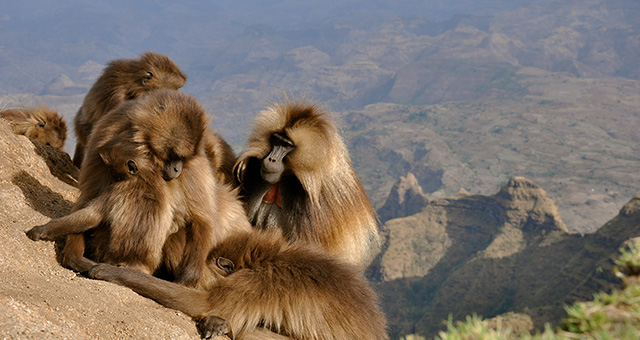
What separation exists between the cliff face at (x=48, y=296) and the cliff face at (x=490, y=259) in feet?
181

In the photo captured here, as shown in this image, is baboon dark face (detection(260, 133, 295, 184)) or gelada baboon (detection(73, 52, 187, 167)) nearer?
baboon dark face (detection(260, 133, 295, 184))

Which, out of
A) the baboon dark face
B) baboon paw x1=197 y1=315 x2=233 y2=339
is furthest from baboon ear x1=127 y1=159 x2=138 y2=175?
the baboon dark face

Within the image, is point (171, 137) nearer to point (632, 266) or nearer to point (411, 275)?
point (632, 266)

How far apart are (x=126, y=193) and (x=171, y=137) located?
0.63 m

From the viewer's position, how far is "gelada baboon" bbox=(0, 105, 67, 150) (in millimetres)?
8680

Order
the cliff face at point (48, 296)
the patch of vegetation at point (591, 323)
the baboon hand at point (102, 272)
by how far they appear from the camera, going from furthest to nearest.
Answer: the baboon hand at point (102, 272) < the cliff face at point (48, 296) < the patch of vegetation at point (591, 323)

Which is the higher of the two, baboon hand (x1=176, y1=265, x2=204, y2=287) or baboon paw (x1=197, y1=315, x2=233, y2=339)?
baboon hand (x1=176, y1=265, x2=204, y2=287)

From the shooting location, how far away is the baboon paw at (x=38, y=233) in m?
4.38

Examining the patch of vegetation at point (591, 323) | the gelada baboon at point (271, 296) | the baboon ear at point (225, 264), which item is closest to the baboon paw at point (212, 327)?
the gelada baboon at point (271, 296)

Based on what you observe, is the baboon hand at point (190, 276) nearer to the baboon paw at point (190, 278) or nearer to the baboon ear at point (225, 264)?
the baboon paw at point (190, 278)

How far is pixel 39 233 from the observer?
14.5 ft

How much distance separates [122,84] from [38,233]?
170 inches

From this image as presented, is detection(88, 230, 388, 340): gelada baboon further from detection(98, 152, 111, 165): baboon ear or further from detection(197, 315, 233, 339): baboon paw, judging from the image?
detection(98, 152, 111, 165): baboon ear

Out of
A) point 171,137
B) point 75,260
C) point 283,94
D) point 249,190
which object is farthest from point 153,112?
point 283,94
